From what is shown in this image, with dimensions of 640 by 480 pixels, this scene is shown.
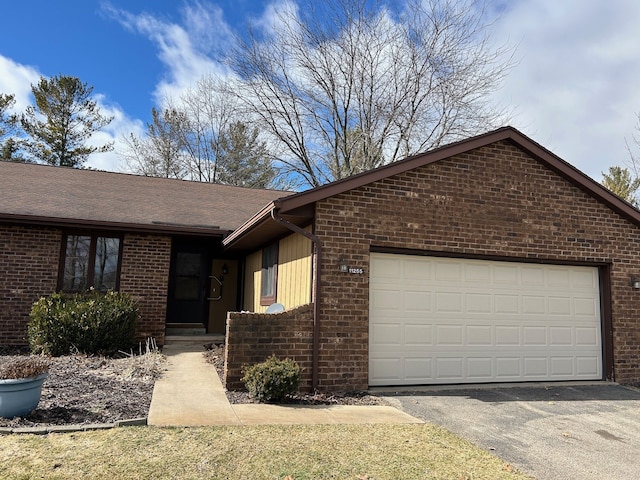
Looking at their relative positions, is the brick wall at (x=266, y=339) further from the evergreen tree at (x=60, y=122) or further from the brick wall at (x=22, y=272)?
the evergreen tree at (x=60, y=122)

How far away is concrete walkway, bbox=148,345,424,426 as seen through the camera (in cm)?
543

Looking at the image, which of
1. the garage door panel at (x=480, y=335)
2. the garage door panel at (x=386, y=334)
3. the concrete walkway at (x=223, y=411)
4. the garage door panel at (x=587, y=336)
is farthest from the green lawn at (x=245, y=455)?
the garage door panel at (x=587, y=336)

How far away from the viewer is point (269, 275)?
34.0ft

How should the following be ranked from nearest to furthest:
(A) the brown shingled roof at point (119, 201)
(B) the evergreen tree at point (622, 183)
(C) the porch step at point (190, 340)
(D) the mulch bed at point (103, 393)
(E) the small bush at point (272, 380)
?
1. (D) the mulch bed at point (103, 393)
2. (E) the small bush at point (272, 380)
3. (A) the brown shingled roof at point (119, 201)
4. (C) the porch step at point (190, 340)
5. (B) the evergreen tree at point (622, 183)

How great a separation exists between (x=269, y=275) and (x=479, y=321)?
4.44 meters

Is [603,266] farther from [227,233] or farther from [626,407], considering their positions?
[227,233]

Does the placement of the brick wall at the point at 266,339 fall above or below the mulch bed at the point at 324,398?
above

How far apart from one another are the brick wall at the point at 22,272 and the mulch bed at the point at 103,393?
32.8 inches

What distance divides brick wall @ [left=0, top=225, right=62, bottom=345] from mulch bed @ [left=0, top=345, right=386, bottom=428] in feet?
2.73

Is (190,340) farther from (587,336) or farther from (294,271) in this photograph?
(587,336)

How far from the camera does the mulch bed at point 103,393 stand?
205 inches

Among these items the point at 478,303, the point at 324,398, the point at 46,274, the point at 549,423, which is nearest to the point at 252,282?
the point at 46,274

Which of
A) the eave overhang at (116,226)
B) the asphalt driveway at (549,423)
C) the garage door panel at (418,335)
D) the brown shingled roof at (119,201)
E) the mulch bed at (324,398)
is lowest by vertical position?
the asphalt driveway at (549,423)

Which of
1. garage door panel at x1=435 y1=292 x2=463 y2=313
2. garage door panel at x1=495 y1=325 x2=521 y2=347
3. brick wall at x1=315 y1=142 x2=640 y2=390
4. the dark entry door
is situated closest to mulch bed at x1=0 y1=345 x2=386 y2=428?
brick wall at x1=315 y1=142 x2=640 y2=390
